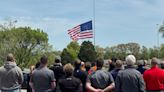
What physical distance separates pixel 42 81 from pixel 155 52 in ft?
377

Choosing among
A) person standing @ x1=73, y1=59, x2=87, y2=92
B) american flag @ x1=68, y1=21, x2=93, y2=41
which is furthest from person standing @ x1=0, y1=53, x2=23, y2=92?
american flag @ x1=68, y1=21, x2=93, y2=41

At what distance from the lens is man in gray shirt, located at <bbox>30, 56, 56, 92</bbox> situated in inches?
442

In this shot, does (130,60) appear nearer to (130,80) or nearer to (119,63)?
(130,80)

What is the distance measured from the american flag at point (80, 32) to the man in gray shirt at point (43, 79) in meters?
20.9

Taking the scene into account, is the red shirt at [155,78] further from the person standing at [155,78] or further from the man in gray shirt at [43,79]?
the man in gray shirt at [43,79]

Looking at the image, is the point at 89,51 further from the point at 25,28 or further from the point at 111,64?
the point at 111,64

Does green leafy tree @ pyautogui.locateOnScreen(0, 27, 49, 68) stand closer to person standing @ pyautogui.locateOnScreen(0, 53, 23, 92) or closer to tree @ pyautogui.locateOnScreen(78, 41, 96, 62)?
tree @ pyautogui.locateOnScreen(78, 41, 96, 62)

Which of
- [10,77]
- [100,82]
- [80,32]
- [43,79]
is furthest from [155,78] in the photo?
[80,32]

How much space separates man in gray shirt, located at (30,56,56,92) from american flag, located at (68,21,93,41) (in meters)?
20.9

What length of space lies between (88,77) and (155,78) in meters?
2.13

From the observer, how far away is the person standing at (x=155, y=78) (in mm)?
11280

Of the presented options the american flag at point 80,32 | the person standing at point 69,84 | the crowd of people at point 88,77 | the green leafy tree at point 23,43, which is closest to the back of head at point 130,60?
the crowd of people at point 88,77

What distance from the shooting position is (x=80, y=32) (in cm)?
3306

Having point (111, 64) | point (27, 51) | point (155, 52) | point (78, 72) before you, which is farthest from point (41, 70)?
point (155, 52)
